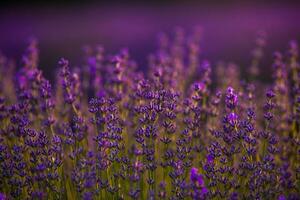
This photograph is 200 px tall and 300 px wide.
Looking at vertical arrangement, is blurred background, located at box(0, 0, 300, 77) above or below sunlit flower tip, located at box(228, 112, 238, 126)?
above

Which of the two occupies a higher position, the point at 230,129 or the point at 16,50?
the point at 16,50

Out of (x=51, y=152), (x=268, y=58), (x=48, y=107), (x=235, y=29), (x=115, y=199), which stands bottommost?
(x=115, y=199)

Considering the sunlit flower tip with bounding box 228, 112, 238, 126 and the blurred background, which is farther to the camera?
the blurred background

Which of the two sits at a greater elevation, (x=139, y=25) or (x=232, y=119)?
(x=139, y=25)

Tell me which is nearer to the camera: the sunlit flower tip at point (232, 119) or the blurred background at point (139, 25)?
the sunlit flower tip at point (232, 119)

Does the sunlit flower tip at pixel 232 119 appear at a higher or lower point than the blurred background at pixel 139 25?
lower

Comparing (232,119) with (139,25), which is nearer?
(232,119)

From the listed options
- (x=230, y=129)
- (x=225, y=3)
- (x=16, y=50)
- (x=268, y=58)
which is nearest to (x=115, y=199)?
(x=230, y=129)

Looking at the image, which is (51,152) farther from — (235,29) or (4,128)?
(235,29)
